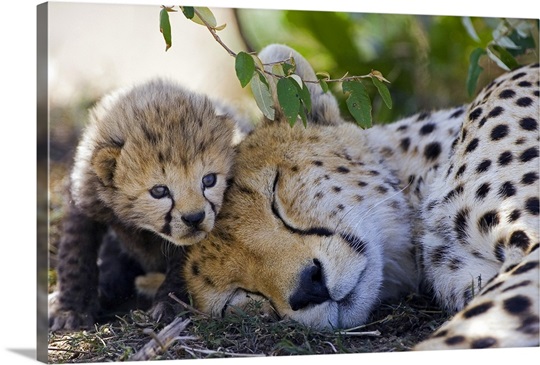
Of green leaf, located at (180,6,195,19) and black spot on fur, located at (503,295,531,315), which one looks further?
green leaf, located at (180,6,195,19)

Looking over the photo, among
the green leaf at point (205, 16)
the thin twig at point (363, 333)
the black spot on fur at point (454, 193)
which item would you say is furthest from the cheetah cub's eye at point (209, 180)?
the black spot on fur at point (454, 193)

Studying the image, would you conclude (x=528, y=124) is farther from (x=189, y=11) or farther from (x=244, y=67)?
(x=189, y=11)

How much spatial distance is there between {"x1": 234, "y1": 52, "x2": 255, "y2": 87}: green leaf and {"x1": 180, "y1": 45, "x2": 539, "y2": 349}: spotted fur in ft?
1.01

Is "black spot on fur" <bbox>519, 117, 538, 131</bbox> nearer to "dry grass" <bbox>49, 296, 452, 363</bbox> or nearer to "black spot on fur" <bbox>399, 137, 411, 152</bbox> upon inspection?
"black spot on fur" <bbox>399, 137, 411, 152</bbox>

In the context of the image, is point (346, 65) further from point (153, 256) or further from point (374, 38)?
point (153, 256)

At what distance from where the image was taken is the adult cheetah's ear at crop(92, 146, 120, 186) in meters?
2.52

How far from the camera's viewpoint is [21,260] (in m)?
2.44

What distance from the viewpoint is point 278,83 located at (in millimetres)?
2514

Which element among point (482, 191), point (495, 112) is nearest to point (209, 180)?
point (482, 191)

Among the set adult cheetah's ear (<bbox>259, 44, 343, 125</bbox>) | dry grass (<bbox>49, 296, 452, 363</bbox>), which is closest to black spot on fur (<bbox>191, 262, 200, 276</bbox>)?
dry grass (<bbox>49, 296, 452, 363</bbox>)

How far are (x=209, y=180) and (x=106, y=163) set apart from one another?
0.30 metres

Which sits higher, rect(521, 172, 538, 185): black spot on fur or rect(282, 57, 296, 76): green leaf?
rect(282, 57, 296, 76): green leaf

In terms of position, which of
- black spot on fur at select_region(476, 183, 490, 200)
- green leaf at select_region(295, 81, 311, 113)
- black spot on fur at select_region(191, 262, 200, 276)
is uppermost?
green leaf at select_region(295, 81, 311, 113)

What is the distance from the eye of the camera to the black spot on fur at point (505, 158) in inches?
97.6
